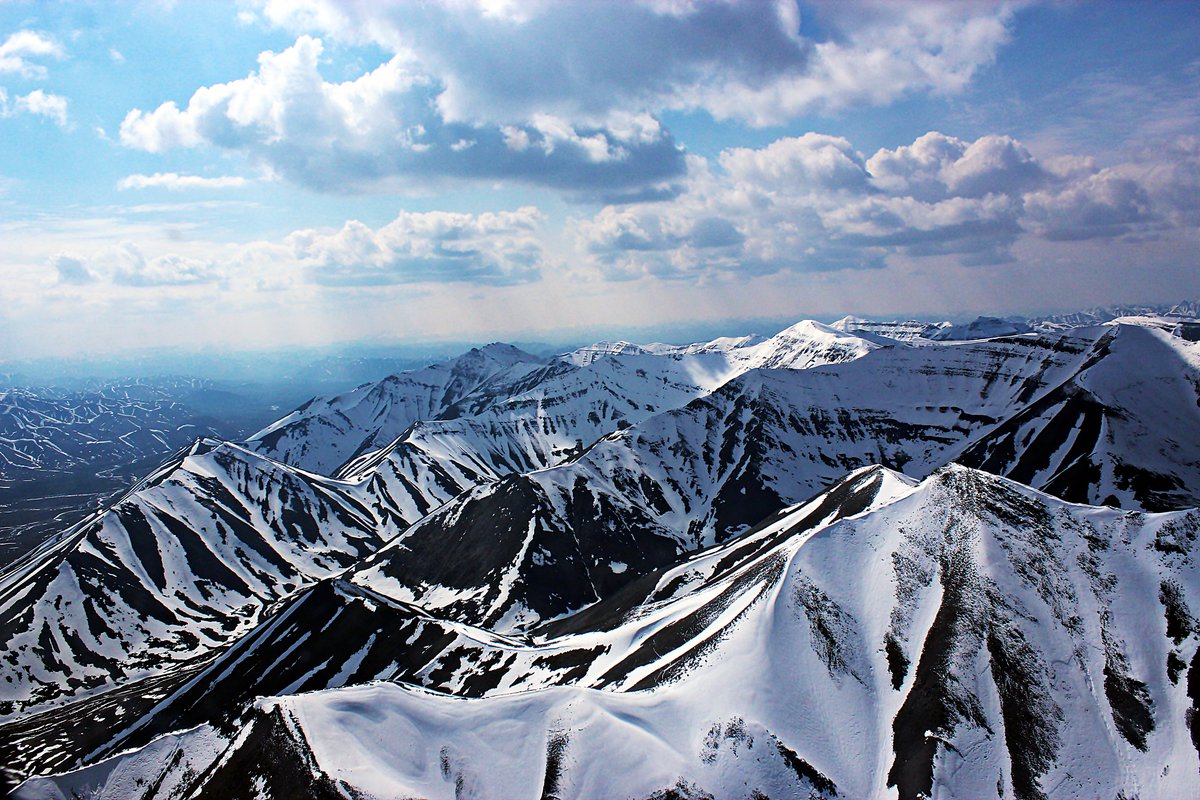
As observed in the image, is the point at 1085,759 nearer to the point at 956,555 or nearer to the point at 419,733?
the point at 956,555

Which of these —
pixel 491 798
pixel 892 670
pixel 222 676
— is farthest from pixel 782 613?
pixel 222 676

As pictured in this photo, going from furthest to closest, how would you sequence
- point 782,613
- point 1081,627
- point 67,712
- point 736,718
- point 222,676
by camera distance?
point 67,712, point 222,676, point 782,613, point 1081,627, point 736,718

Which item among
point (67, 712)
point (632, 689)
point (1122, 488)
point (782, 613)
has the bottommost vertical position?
point (67, 712)

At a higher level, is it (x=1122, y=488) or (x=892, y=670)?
(x=892, y=670)

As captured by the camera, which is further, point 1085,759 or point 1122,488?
point 1122,488

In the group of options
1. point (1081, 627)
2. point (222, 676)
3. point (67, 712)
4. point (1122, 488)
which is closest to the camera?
point (1081, 627)

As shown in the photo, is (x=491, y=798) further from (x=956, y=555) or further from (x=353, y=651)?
(x=956, y=555)
